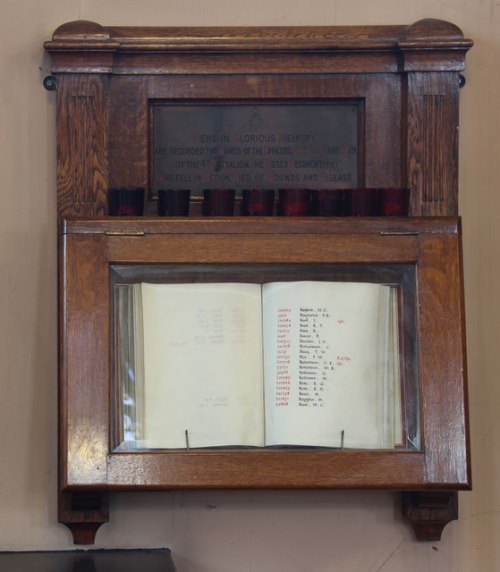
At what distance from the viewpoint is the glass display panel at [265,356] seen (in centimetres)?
155

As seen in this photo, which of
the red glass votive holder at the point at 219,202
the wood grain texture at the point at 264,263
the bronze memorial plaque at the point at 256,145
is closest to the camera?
the wood grain texture at the point at 264,263

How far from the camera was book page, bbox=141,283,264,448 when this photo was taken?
5.08 feet

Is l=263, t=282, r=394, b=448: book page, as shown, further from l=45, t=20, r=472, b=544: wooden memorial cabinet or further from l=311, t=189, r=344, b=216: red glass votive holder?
l=311, t=189, r=344, b=216: red glass votive holder

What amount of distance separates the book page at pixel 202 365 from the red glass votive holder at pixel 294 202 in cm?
14

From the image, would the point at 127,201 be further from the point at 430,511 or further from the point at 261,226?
the point at 430,511

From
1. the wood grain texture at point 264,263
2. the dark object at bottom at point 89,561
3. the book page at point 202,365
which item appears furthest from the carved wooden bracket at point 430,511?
the dark object at bottom at point 89,561

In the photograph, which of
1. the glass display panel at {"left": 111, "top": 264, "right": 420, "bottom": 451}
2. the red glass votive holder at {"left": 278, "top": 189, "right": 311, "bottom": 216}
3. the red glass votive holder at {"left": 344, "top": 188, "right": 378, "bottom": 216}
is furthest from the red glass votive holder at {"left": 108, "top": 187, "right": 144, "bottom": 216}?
the red glass votive holder at {"left": 344, "top": 188, "right": 378, "bottom": 216}

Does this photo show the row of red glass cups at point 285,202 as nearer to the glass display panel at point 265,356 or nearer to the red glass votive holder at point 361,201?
the red glass votive holder at point 361,201

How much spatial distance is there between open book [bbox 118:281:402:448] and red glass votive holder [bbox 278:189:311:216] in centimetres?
12

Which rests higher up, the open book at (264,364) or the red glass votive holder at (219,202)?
the red glass votive holder at (219,202)

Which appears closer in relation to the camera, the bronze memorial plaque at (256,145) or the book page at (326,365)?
the book page at (326,365)

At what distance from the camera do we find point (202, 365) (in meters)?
1.56

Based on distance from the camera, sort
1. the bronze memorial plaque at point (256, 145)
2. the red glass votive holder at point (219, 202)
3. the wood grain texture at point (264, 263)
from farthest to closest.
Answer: the bronze memorial plaque at point (256, 145) → the red glass votive holder at point (219, 202) → the wood grain texture at point (264, 263)

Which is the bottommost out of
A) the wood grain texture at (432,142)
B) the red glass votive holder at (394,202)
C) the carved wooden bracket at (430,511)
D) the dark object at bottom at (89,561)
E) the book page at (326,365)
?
the dark object at bottom at (89,561)
